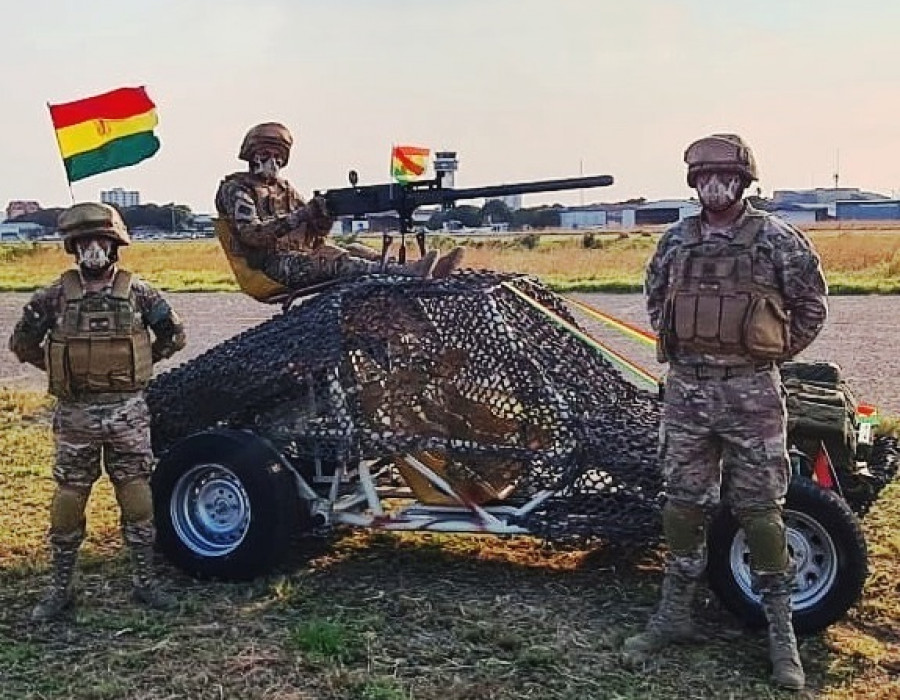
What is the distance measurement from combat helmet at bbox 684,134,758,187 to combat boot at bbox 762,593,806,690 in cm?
156

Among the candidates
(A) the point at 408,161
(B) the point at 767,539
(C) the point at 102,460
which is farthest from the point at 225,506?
(A) the point at 408,161

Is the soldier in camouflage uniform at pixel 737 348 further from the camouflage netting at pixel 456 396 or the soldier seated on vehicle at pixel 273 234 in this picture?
the soldier seated on vehicle at pixel 273 234

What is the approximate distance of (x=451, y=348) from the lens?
589cm

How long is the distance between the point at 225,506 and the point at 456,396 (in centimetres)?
123

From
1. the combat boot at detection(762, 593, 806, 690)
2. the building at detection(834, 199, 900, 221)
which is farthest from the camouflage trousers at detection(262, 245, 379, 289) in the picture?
the building at detection(834, 199, 900, 221)

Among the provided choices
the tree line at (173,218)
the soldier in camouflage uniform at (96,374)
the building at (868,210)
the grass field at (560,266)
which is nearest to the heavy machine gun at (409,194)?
the soldier in camouflage uniform at (96,374)

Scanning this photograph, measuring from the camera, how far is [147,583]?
564cm

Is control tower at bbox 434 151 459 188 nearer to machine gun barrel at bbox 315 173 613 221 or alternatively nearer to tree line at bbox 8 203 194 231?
machine gun barrel at bbox 315 173 613 221

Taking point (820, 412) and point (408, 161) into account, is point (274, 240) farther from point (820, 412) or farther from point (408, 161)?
point (408, 161)

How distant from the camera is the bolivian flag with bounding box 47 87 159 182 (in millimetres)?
8094

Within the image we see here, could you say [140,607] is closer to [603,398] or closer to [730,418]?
[603,398]

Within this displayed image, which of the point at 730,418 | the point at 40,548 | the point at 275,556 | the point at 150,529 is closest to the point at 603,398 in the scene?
the point at 730,418

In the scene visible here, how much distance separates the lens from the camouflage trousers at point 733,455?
15.5 ft

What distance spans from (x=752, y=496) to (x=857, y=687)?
2.60 feet
